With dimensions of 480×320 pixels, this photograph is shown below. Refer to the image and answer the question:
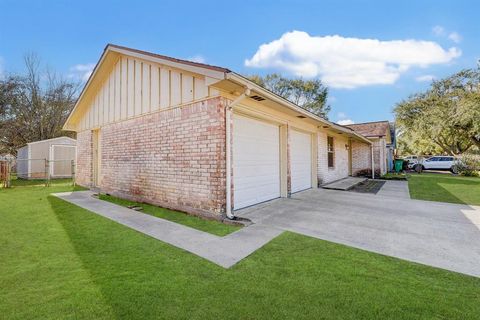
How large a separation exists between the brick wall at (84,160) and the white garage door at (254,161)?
25.1ft

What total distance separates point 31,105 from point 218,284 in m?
27.8

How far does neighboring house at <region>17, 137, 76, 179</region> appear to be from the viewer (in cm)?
1497

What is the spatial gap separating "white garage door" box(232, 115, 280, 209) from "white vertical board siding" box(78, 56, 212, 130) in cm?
134

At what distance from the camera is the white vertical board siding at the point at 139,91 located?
18.5 ft

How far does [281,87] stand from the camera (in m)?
25.9

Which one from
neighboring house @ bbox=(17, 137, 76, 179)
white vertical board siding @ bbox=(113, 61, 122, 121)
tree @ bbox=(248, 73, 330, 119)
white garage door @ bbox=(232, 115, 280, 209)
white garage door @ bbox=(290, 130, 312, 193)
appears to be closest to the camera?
A: white garage door @ bbox=(232, 115, 280, 209)

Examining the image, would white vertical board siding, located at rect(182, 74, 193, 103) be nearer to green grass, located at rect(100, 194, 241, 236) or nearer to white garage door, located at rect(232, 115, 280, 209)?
white garage door, located at rect(232, 115, 280, 209)

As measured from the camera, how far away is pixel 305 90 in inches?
1014

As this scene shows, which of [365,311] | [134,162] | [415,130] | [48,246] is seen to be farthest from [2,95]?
[415,130]

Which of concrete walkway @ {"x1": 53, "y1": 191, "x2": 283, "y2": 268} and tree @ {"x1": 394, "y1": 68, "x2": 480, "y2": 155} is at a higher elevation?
tree @ {"x1": 394, "y1": 68, "x2": 480, "y2": 155}

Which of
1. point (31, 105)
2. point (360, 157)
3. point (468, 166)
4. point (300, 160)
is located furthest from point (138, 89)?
point (468, 166)

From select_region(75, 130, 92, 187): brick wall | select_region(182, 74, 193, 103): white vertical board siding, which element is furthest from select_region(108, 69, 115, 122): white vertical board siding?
select_region(182, 74, 193, 103): white vertical board siding

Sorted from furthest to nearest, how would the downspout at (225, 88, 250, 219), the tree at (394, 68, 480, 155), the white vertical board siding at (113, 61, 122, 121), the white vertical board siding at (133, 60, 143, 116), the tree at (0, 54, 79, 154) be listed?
the tree at (0, 54, 79, 154), the tree at (394, 68, 480, 155), the white vertical board siding at (113, 61, 122, 121), the white vertical board siding at (133, 60, 143, 116), the downspout at (225, 88, 250, 219)

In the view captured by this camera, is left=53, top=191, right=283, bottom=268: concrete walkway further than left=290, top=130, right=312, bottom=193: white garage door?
No
